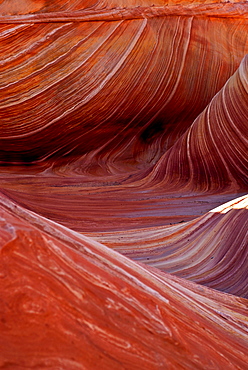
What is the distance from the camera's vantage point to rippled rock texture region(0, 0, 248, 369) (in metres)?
0.72

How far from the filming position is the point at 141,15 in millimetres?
3977

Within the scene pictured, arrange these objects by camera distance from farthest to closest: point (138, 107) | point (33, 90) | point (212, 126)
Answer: point (138, 107)
point (33, 90)
point (212, 126)

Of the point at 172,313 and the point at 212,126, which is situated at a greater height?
the point at 212,126

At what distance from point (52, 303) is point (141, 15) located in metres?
3.69

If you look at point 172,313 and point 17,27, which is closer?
point 172,313

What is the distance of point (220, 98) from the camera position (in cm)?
328

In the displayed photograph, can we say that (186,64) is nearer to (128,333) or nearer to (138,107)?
(138,107)

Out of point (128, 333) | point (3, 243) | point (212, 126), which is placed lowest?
point (128, 333)

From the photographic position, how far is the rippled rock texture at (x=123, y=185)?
0.72m

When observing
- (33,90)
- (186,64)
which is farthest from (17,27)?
(186,64)

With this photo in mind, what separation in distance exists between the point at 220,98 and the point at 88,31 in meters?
1.30

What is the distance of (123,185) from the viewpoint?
3.17 metres

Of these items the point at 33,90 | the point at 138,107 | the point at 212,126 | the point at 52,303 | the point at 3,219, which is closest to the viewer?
the point at 52,303

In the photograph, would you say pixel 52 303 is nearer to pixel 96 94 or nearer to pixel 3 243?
pixel 3 243
